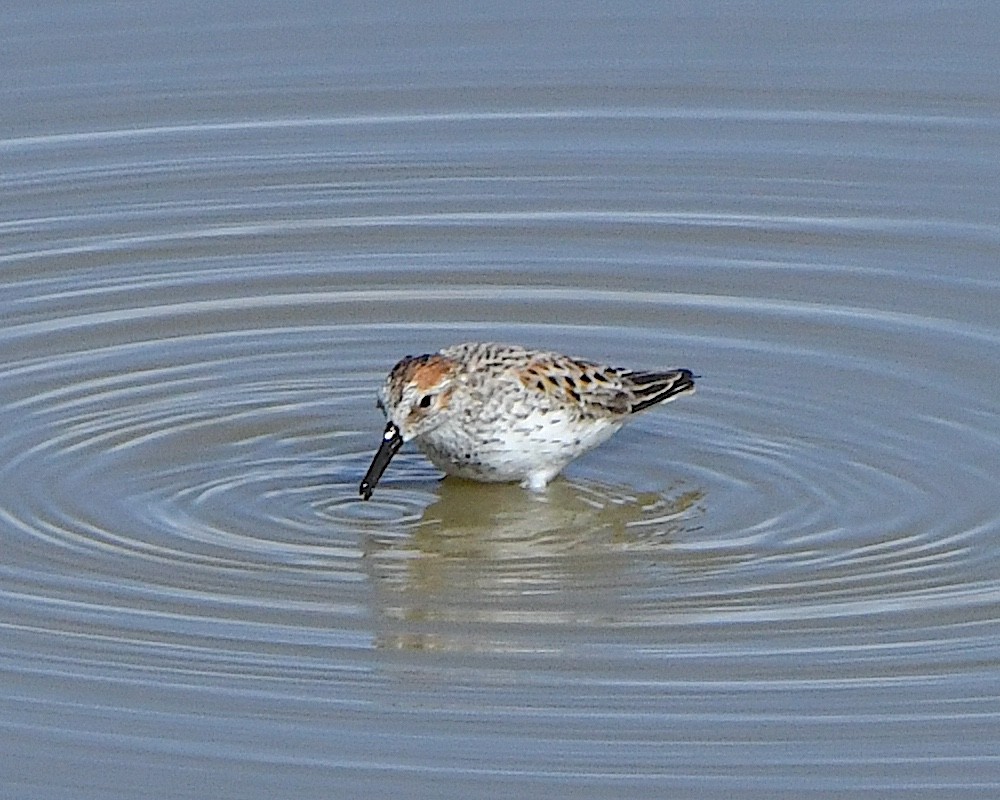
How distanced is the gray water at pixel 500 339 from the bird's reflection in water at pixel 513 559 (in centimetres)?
2

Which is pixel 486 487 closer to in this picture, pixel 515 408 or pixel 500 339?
pixel 515 408

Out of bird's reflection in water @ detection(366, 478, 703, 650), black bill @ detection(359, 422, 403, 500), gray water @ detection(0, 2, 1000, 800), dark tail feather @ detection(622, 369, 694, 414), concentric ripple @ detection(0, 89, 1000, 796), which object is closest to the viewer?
gray water @ detection(0, 2, 1000, 800)

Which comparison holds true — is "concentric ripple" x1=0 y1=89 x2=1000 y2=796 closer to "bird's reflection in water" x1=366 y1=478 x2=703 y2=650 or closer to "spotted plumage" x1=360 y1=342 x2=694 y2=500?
"bird's reflection in water" x1=366 y1=478 x2=703 y2=650

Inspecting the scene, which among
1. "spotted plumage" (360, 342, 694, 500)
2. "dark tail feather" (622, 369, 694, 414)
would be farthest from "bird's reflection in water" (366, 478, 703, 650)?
"dark tail feather" (622, 369, 694, 414)

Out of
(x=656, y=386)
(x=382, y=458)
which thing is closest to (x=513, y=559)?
(x=382, y=458)

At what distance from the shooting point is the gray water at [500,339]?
8797 mm

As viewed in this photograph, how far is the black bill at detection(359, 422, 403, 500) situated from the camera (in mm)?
10961

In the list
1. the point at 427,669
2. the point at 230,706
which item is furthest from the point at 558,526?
the point at 230,706

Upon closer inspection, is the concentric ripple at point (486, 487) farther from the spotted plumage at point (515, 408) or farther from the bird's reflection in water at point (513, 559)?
the spotted plumage at point (515, 408)

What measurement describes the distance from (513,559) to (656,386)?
1370 mm

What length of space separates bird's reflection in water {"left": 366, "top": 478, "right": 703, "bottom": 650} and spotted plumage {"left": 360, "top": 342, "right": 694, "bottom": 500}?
160 millimetres

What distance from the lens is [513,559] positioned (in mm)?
10609

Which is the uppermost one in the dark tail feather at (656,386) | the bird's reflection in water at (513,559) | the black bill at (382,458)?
the dark tail feather at (656,386)

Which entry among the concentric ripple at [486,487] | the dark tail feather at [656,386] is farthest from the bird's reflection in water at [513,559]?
the dark tail feather at [656,386]
